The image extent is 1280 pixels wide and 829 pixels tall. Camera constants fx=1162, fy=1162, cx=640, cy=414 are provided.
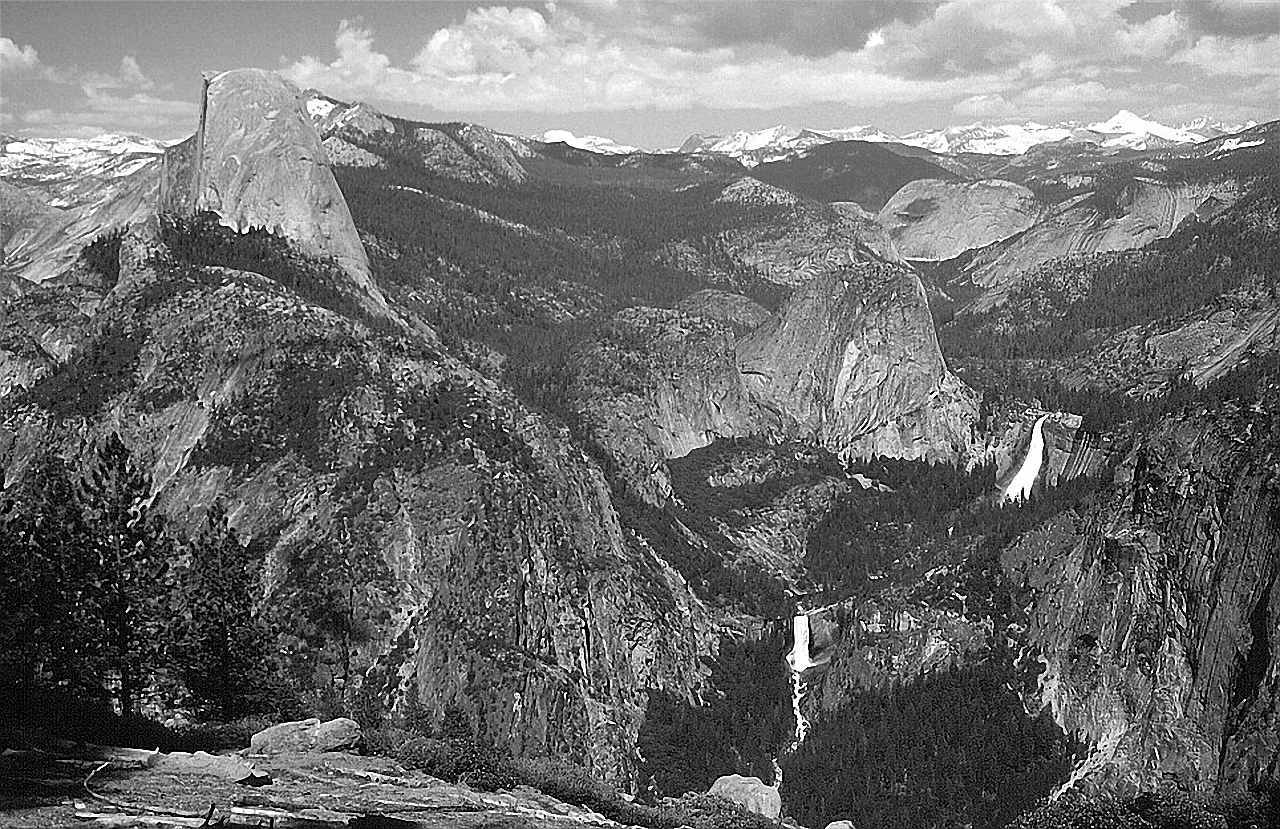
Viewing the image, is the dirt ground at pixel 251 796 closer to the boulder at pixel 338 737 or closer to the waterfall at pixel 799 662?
the boulder at pixel 338 737

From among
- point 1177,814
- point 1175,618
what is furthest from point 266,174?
point 1177,814

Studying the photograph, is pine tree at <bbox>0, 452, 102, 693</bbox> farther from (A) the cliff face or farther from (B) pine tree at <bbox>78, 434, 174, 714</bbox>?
(A) the cliff face

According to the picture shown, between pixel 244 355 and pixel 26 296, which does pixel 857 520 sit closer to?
pixel 244 355

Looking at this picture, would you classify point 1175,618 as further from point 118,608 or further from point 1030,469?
point 1030,469

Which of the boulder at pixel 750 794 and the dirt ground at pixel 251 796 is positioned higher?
the dirt ground at pixel 251 796

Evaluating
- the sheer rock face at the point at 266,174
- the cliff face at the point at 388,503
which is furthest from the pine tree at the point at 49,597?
the sheer rock face at the point at 266,174

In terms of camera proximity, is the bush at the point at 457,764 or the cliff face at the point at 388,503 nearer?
the bush at the point at 457,764

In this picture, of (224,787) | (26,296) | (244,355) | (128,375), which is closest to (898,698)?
(244,355)
